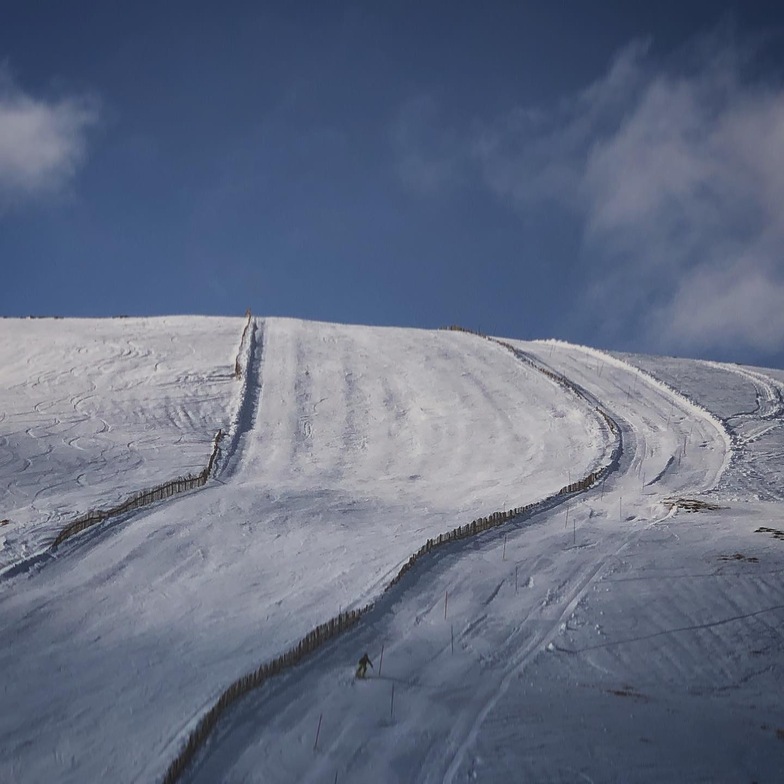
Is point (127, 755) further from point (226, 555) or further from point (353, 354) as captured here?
point (353, 354)

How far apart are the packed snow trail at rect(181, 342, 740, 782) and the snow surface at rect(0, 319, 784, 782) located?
2.0 inches

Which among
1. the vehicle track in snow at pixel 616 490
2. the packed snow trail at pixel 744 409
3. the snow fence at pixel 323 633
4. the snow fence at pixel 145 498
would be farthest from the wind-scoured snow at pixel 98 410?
the packed snow trail at pixel 744 409

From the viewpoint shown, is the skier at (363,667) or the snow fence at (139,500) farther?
the snow fence at (139,500)

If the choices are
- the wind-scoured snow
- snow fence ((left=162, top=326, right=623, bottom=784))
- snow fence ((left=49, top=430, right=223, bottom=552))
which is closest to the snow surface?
snow fence ((left=162, top=326, right=623, bottom=784))

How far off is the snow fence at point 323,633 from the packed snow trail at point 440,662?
0.20 m

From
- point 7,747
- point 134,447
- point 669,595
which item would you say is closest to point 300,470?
point 134,447

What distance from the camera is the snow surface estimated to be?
11102mm

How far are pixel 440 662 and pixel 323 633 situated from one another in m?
2.23

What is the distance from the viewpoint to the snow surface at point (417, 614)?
36.4 ft

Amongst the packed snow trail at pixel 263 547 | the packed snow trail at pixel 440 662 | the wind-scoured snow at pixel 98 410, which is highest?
the wind-scoured snow at pixel 98 410

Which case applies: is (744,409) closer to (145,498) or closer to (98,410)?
(145,498)

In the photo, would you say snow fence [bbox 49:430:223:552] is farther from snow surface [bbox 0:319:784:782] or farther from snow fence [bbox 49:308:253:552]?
snow surface [bbox 0:319:784:782]

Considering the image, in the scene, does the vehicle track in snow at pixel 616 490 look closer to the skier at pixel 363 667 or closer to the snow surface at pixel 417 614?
the snow surface at pixel 417 614

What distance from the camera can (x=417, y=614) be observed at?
52.2ft
